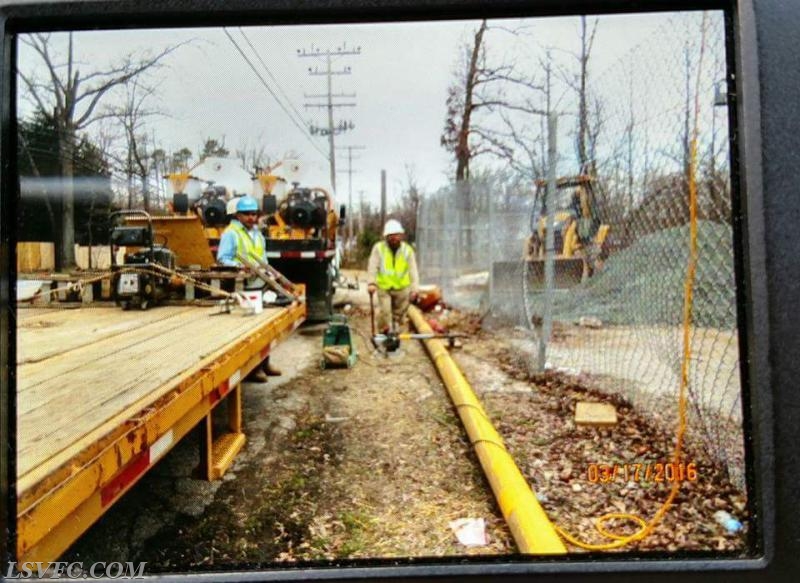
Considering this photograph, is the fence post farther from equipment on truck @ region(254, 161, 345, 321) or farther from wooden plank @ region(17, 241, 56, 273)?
wooden plank @ region(17, 241, 56, 273)

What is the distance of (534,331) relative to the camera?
6.23 m

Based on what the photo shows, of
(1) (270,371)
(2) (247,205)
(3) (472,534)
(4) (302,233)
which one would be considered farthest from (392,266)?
(3) (472,534)

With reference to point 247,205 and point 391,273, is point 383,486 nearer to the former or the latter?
point 247,205

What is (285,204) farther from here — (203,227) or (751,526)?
(751,526)

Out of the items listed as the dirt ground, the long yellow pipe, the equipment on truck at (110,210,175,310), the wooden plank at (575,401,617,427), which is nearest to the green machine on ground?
the dirt ground

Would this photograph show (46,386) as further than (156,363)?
No

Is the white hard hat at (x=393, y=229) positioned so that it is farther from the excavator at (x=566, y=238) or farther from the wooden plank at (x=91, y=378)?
the wooden plank at (x=91, y=378)

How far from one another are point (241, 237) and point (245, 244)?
76 mm

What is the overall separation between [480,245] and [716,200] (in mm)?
8185

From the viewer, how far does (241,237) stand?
16.0 ft

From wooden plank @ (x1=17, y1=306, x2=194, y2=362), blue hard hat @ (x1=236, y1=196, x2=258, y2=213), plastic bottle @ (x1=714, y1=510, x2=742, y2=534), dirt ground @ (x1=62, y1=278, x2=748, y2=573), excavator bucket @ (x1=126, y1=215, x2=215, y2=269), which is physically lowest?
dirt ground @ (x1=62, y1=278, x2=748, y2=573)

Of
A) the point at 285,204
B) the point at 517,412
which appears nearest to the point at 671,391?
the point at 517,412
